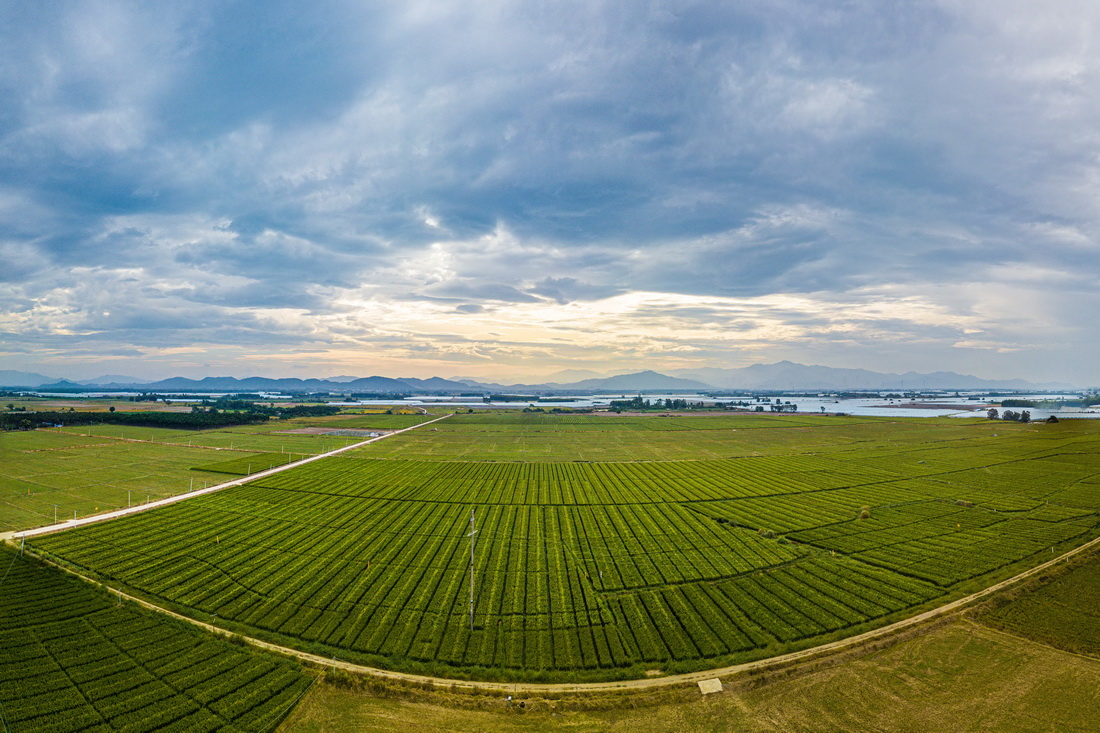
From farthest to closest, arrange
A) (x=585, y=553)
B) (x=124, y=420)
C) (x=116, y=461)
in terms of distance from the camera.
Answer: (x=124, y=420)
(x=116, y=461)
(x=585, y=553)

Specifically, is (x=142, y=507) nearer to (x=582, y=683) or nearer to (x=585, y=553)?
(x=585, y=553)

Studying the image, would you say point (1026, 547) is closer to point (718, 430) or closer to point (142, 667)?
point (142, 667)

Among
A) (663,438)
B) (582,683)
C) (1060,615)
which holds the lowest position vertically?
(582,683)

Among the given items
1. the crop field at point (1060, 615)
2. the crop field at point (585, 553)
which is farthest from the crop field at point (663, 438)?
the crop field at point (1060, 615)

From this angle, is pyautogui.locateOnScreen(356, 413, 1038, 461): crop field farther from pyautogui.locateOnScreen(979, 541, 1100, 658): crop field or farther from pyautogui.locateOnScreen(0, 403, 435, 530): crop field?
pyautogui.locateOnScreen(979, 541, 1100, 658): crop field

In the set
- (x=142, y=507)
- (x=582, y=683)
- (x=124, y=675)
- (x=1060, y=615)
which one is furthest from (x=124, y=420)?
(x=1060, y=615)

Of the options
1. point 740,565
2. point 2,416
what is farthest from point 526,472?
point 2,416
